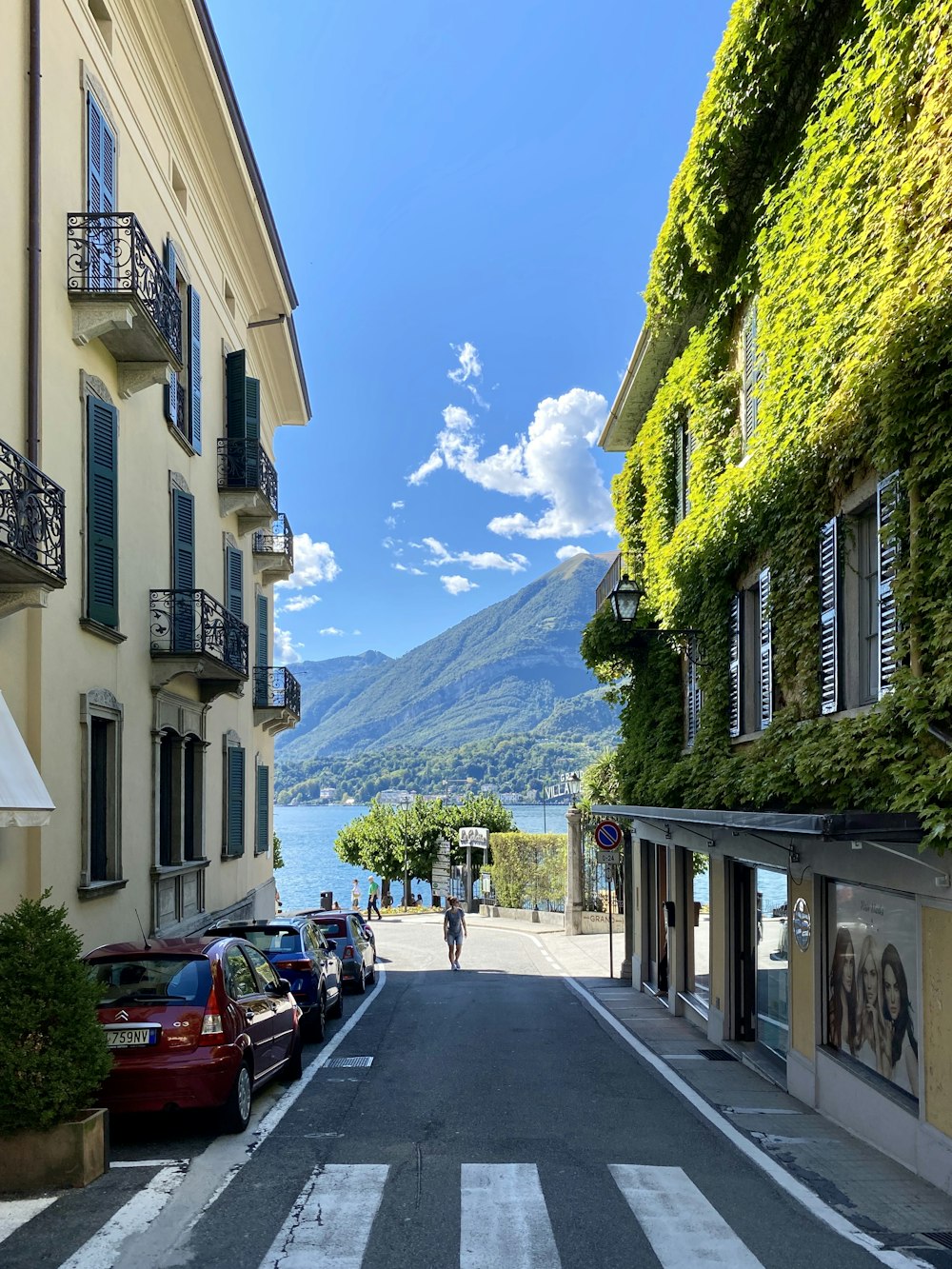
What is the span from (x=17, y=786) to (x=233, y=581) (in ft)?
44.7

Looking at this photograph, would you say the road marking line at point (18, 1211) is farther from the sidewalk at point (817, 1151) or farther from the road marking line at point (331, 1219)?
the sidewalk at point (817, 1151)

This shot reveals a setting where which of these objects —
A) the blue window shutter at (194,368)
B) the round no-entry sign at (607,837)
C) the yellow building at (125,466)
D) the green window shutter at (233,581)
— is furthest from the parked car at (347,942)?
the blue window shutter at (194,368)

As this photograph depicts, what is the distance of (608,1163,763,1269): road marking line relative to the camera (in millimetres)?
6312

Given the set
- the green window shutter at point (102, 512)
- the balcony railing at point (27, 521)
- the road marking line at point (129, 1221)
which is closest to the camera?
the road marking line at point (129, 1221)

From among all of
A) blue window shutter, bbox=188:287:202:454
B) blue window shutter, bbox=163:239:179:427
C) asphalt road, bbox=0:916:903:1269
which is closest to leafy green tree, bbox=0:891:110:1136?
asphalt road, bbox=0:916:903:1269

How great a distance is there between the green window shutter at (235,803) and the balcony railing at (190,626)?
403 cm

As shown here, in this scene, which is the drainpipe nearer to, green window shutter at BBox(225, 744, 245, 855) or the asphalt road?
the asphalt road

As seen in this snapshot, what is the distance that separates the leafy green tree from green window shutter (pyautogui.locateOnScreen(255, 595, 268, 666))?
60.3ft

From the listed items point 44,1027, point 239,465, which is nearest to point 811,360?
point 44,1027

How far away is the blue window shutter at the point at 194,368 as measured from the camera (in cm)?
1883

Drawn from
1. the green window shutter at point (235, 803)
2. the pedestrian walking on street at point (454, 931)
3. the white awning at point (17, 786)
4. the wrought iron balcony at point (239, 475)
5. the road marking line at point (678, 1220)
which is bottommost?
the pedestrian walking on street at point (454, 931)

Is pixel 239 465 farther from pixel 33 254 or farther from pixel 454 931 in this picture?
pixel 454 931

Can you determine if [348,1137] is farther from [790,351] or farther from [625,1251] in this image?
[790,351]

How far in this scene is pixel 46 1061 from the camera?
7.54m
